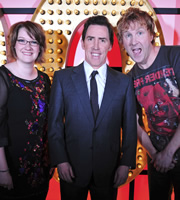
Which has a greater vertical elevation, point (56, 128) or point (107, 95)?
point (107, 95)

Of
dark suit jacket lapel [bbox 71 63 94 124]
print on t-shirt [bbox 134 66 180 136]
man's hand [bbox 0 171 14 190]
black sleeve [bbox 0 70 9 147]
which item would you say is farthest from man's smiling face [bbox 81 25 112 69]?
man's hand [bbox 0 171 14 190]

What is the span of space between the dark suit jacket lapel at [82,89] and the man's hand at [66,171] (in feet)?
1.28

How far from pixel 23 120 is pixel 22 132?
98mm

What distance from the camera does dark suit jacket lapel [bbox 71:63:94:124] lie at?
1571mm

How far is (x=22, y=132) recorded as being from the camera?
164 centimetres

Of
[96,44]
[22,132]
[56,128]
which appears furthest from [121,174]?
[96,44]

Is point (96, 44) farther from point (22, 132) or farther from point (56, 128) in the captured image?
point (22, 132)

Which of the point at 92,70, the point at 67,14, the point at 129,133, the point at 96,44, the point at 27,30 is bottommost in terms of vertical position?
the point at 129,133

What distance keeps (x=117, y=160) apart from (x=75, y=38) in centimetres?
138

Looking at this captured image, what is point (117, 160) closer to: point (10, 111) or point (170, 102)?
point (170, 102)

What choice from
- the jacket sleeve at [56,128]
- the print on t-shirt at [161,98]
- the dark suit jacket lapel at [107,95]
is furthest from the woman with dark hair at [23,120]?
the print on t-shirt at [161,98]

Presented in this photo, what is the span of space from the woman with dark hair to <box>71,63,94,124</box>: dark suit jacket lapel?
0.36 m

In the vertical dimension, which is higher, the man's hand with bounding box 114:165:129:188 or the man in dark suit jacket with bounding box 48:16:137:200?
the man in dark suit jacket with bounding box 48:16:137:200

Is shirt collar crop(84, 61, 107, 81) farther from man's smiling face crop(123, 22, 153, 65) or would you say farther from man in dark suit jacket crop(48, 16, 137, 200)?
man's smiling face crop(123, 22, 153, 65)
